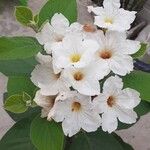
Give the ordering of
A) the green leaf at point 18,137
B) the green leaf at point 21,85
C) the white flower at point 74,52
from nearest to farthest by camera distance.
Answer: the white flower at point 74,52, the green leaf at point 21,85, the green leaf at point 18,137

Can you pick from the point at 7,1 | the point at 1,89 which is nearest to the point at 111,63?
A: the point at 1,89

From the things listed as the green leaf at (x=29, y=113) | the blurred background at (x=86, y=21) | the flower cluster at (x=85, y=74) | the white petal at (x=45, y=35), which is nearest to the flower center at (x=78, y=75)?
the flower cluster at (x=85, y=74)

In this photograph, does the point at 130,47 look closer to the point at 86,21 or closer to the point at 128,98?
the point at 128,98

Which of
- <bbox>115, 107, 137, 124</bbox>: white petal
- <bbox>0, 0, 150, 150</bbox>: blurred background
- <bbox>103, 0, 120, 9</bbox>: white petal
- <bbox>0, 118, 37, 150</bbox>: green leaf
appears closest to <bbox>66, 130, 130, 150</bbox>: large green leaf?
<bbox>0, 118, 37, 150</bbox>: green leaf

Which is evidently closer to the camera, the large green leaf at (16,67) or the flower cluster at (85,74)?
the flower cluster at (85,74)

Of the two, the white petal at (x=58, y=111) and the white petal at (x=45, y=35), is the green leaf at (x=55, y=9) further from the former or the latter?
the white petal at (x=58, y=111)

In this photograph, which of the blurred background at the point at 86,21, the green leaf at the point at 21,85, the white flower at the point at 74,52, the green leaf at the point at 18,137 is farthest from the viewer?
the blurred background at the point at 86,21

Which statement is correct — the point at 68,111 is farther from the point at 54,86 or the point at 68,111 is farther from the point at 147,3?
the point at 147,3
